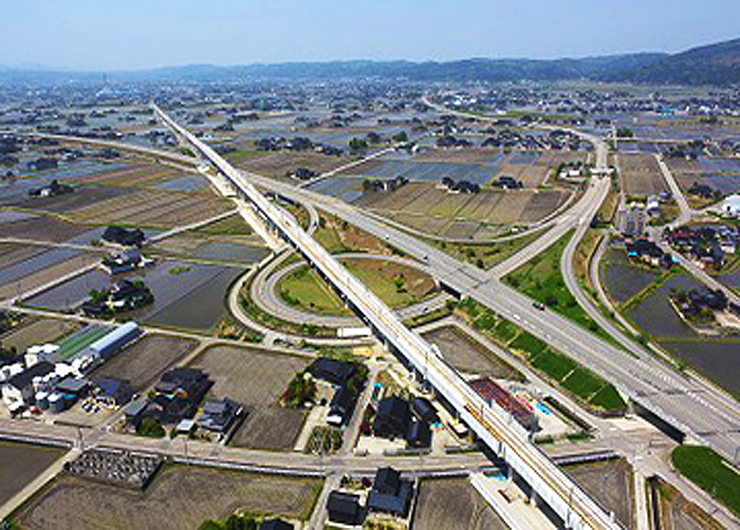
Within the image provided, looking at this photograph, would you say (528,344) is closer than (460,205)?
Yes

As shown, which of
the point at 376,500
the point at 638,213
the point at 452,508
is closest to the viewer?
the point at 376,500

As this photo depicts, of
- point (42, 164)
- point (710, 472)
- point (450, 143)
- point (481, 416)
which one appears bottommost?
point (710, 472)

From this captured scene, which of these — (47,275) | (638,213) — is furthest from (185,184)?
(638,213)

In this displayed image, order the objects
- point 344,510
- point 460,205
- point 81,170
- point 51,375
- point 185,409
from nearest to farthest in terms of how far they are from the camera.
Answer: point 344,510 < point 185,409 < point 51,375 < point 460,205 < point 81,170

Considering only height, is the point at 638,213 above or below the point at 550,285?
above

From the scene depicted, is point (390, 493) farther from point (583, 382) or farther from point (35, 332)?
point (35, 332)

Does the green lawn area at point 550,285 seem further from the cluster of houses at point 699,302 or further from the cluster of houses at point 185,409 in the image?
the cluster of houses at point 185,409

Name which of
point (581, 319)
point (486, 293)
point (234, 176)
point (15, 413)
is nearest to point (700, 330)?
point (581, 319)
